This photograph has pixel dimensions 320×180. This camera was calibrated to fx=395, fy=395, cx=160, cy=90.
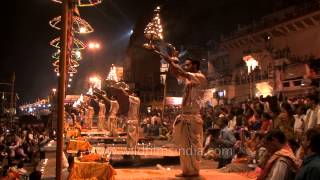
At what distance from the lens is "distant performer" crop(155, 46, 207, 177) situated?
8.12 meters

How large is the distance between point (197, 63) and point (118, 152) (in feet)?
21.3

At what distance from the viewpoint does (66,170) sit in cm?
862

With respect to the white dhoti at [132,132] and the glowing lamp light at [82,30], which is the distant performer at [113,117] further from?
the glowing lamp light at [82,30]

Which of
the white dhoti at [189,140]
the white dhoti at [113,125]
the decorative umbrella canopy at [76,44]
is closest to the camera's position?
the white dhoti at [189,140]

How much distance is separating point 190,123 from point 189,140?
1.15ft

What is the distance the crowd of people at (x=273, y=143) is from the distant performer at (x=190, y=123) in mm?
1351

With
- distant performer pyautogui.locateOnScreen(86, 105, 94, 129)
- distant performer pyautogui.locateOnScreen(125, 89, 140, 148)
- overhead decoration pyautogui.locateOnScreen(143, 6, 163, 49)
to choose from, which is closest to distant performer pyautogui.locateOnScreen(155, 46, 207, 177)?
overhead decoration pyautogui.locateOnScreen(143, 6, 163, 49)

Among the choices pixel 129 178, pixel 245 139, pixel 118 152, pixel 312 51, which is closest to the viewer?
pixel 129 178

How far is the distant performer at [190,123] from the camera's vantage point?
8117 millimetres

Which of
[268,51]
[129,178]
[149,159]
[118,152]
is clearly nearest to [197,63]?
[129,178]

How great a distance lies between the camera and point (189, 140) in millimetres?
8133

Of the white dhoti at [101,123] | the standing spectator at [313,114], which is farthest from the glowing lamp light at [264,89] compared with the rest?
the standing spectator at [313,114]

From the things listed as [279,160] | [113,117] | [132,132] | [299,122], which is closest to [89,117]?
[113,117]

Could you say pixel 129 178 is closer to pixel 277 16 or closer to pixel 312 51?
pixel 312 51
